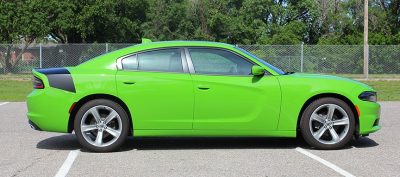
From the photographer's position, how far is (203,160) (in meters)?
6.78

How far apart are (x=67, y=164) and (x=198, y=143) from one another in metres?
2.21

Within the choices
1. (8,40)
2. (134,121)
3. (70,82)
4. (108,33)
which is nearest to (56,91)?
(70,82)

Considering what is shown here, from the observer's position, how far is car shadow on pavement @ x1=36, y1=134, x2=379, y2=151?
777 cm

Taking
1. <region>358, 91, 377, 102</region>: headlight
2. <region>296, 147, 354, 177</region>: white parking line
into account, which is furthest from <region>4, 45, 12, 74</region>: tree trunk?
<region>358, 91, 377, 102</region>: headlight

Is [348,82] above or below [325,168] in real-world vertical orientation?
above

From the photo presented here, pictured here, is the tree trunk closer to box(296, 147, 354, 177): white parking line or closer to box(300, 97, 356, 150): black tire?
box(296, 147, 354, 177): white parking line

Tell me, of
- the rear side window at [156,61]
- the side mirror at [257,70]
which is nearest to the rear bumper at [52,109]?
the rear side window at [156,61]

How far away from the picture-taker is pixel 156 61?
24.4ft

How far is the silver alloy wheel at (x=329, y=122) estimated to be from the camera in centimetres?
735

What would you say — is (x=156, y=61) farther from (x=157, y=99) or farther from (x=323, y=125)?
(x=323, y=125)

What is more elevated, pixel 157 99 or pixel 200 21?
pixel 200 21

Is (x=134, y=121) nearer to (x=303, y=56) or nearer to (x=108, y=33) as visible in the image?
(x=303, y=56)

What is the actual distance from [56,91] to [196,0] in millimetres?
49678

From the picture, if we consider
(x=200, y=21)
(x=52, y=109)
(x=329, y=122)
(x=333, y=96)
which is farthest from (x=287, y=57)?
(x=200, y=21)
